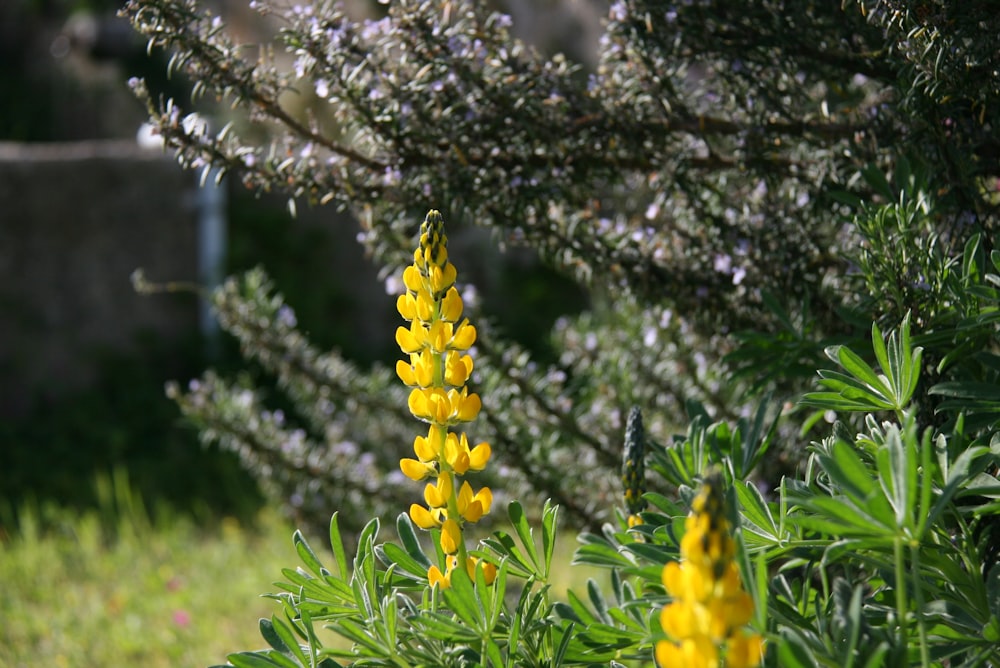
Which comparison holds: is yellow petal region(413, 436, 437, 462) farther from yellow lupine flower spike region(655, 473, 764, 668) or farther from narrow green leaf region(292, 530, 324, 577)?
Result: yellow lupine flower spike region(655, 473, 764, 668)

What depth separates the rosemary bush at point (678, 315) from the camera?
1298 mm

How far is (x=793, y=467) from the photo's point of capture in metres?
2.31

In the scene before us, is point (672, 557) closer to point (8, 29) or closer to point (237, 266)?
point (237, 266)

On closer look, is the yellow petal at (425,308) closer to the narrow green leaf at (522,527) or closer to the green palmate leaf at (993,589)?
the narrow green leaf at (522,527)

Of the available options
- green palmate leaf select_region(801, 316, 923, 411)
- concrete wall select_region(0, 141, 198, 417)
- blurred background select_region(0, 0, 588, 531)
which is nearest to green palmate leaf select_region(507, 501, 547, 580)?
green palmate leaf select_region(801, 316, 923, 411)

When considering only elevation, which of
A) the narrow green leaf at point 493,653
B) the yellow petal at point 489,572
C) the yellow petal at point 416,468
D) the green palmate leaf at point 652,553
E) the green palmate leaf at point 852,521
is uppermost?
the yellow petal at point 416,468

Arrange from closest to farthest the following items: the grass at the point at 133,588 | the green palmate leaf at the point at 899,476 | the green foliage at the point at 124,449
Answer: the green palmate leaf at the point at 899,476 → the grass at the point at 133,588 → the green foliage at the point at 124,449

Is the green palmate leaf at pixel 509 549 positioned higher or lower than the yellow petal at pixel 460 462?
lower

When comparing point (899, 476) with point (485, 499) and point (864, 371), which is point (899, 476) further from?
point (485, 499)

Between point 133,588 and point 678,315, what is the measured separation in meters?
2.53

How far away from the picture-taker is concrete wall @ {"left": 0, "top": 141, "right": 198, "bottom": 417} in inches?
223

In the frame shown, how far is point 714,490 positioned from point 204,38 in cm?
145

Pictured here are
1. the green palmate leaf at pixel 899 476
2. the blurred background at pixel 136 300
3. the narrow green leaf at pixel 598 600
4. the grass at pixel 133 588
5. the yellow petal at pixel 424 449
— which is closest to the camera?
the green palmate leaf at pixel 899 476

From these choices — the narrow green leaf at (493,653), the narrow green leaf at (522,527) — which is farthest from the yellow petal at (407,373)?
the narrow green leaf at (493,653)
